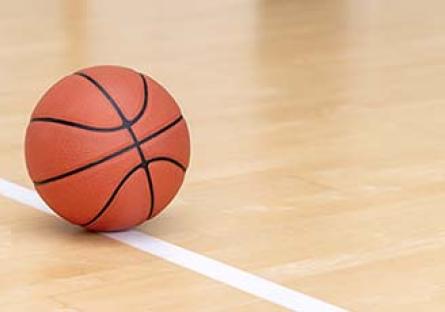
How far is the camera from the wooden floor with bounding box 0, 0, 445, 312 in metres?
3.08

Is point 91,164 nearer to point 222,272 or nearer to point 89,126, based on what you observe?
point 89,126

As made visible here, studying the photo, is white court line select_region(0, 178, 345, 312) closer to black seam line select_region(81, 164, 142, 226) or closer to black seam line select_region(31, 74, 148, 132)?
black seam line select_region(81, 164, 142, 226)

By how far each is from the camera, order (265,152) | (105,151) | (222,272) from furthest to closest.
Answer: (265,152) < (105,151) < (222,272)

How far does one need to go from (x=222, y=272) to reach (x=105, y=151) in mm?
396

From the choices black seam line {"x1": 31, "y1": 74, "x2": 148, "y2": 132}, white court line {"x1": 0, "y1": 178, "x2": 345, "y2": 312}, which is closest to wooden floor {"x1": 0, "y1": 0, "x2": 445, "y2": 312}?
white court line {"x1": 0, "y1": 178, "x2": 345, "y2": 312}

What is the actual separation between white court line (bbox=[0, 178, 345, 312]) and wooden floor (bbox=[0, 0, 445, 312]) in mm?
34

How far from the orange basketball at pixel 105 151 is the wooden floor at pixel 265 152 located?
0.11 metres

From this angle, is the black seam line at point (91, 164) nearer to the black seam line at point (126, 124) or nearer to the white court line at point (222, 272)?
the black seam line at point (126, 124)

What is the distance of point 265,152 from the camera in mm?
4238

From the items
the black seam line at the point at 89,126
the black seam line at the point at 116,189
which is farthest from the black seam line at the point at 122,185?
the black seam line at the point at 89,126

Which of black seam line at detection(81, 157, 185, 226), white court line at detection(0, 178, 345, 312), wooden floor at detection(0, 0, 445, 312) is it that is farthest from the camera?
black seam line at detection(81, 157, 185, 226)

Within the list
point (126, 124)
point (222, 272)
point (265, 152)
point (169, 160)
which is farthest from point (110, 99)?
point (265, 152)

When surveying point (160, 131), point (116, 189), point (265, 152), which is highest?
point (160, 131)

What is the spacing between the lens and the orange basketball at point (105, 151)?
3.24 metres
